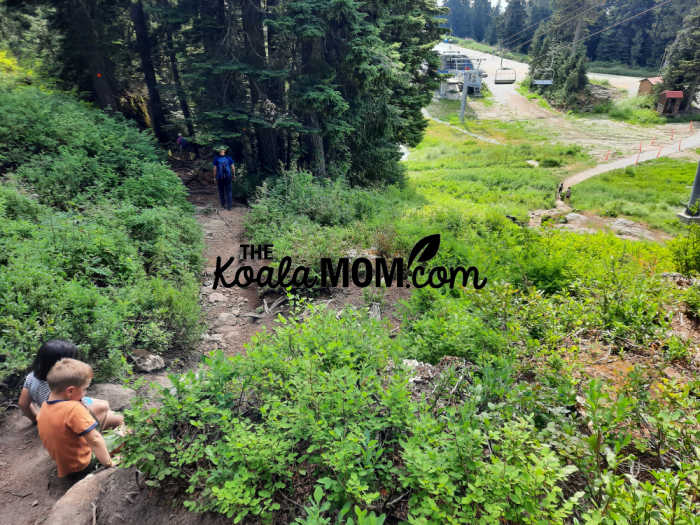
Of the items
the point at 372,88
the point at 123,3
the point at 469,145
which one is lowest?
the point at 469,145

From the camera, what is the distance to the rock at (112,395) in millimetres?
4336

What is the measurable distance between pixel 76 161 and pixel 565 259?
1076 cm

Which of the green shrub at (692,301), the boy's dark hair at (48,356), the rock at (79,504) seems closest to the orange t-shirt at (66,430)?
the rock at (79,504)

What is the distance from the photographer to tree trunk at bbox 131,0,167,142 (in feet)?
50.6

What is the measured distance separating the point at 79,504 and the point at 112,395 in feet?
5.53

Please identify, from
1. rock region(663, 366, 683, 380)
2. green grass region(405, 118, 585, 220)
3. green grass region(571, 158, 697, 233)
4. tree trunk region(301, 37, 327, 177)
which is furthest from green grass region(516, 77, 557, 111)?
rock region(663, 366, 683, 380)

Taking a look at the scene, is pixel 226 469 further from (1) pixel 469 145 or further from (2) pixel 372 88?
(1) pixel 469 145

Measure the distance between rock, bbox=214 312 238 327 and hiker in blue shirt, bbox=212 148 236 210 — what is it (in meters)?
6.12

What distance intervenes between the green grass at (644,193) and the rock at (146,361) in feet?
66.2

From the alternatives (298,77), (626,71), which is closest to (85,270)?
(298,77)

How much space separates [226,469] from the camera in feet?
8.38

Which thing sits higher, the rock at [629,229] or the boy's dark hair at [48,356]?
the boy's dark hair at [48,356]

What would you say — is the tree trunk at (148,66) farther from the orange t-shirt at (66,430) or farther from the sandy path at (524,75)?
the sandy path at (524,75)

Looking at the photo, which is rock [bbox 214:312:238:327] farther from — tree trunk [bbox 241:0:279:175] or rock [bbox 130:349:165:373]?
tree trunk [bbox 241:0:279:175]
